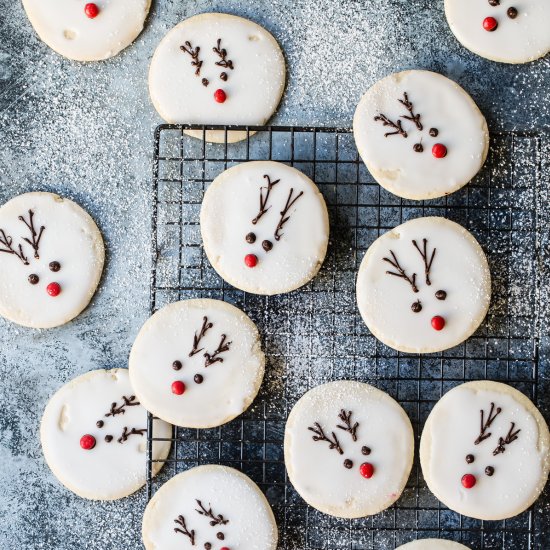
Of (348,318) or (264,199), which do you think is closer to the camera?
(264,199)

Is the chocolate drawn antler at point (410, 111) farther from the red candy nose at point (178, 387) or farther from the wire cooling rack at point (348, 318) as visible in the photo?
the red candy nose at point (178, 387)

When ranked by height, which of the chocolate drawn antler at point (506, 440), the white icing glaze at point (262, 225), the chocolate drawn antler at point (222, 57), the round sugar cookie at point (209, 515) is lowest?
the round sugar cookie at point (209, 515)

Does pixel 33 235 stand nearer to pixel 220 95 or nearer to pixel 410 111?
pixel 220 95

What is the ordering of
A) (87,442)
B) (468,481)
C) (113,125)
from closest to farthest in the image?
(468,481) < (87,442) < (113,125)

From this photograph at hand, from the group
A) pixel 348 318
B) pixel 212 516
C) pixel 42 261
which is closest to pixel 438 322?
pixel 348 318

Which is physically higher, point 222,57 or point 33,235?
point 222,57

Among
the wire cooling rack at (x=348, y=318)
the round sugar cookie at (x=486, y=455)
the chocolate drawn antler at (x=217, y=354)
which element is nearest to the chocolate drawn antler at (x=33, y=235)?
the wire cooling rack at (x=348, y=318)

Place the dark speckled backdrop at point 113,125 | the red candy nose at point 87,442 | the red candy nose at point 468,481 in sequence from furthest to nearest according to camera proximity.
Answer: the dark speckled backdrop at point 113,125 → the red candy nose at point 87,442 → the red candy nose at point 468,481

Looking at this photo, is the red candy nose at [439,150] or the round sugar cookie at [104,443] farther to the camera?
the round sugar cookie at [104,443]

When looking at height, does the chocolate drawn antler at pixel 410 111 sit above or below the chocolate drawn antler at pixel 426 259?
above
